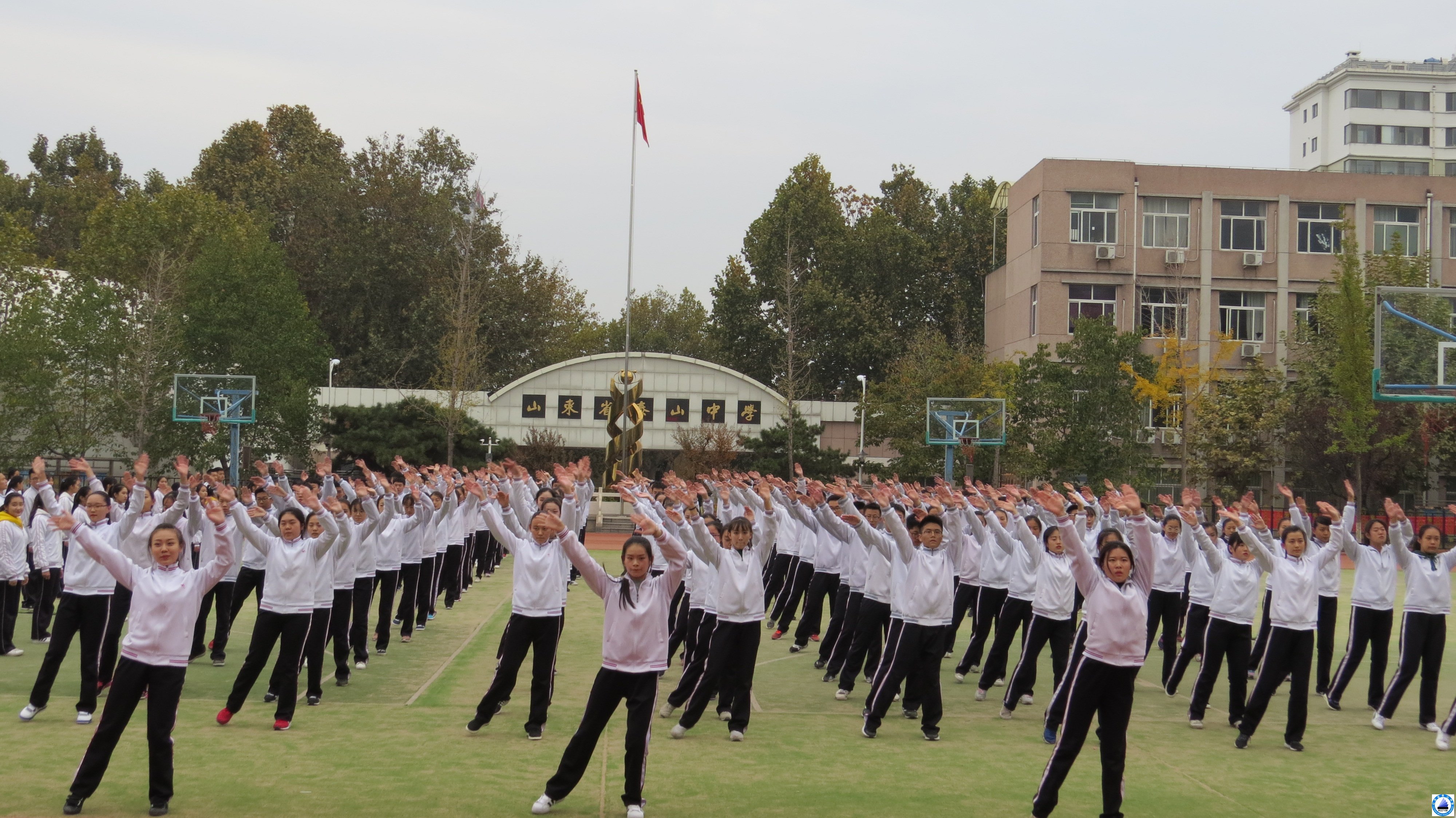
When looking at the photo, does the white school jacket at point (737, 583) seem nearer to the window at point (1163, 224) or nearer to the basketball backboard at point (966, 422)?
the basketball backboard at point (966, 422)

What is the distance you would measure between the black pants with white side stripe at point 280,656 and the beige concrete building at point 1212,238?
34.3m

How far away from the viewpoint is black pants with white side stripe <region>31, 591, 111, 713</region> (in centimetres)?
862

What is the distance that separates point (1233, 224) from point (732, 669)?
3652 cm

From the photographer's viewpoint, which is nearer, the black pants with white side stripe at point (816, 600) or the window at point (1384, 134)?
the black pants with white side stripe at point (816, 600)

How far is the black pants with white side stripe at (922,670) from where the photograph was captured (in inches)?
351

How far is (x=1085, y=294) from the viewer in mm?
40188

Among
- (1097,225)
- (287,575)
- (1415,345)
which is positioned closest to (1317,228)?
(1097,225)

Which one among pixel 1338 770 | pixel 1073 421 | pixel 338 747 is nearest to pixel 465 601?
pixel 338 747

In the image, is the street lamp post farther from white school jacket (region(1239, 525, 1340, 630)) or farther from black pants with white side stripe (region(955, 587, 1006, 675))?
white school jacket (region(1239, 525, 1340, 630))

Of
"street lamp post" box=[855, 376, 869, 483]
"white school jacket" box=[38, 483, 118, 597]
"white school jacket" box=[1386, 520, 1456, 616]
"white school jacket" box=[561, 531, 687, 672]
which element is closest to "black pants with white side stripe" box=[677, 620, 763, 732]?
"white school jacket" box=[561, 531, 687, 672]

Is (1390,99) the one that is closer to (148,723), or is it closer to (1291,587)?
(1291,587)

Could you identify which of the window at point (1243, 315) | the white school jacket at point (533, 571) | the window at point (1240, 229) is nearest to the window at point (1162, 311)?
the window at point (1243, 315)

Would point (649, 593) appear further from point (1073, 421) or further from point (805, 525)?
point (1073, 421)

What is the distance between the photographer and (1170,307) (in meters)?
40.3
